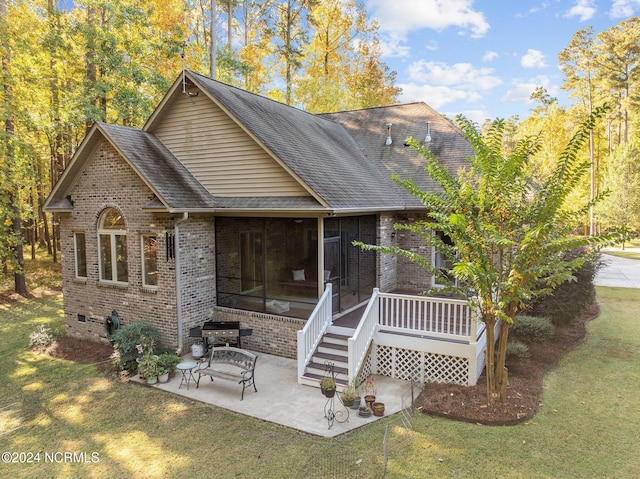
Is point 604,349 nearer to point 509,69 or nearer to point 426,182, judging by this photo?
point 426,182

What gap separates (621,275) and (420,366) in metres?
19.2

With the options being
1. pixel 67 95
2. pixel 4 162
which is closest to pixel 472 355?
pixel 4 162

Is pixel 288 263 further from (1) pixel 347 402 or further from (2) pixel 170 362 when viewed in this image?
(1) pixel 347 402

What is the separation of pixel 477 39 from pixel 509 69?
3.60 m

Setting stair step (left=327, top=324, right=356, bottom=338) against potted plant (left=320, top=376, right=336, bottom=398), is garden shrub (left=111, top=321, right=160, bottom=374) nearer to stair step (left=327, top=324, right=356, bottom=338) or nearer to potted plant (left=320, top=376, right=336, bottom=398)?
stair step (left=327, top=324, right=356, bottom=338)

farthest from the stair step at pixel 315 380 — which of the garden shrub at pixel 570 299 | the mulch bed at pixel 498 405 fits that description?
the garden shrub at pixel 570 299

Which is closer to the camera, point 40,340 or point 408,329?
point 408,329

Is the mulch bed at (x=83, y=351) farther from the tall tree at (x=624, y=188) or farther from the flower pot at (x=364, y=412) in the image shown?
the tall tree at (x=624, y=188)

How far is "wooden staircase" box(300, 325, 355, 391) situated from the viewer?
8648 millimetres

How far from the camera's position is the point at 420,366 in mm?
8977

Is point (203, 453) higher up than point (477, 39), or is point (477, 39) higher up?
point (477, 39)

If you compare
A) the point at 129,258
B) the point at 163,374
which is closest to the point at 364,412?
the point at 163,374

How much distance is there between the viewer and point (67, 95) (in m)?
19.4

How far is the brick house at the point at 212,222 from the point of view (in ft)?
33.9
